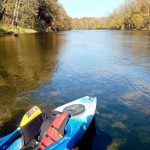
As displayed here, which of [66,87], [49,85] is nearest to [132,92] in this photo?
[66,87]

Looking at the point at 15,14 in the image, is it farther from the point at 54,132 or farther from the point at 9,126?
the point at 54,132

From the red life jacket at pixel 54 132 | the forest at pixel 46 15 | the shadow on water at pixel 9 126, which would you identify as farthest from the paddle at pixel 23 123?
the forest at pixel 46 15

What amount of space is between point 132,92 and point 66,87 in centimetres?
352

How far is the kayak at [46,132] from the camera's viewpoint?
270 inches

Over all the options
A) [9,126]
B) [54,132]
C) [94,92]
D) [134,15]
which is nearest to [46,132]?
[54,132]

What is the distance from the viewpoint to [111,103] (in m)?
11.3

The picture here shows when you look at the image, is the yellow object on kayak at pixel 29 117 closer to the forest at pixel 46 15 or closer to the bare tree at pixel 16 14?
the forest at pixel 46 15

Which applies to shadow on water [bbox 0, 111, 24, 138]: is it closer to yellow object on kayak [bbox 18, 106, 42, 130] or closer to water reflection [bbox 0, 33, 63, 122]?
water reflection [bbox 0, 33, 63, 122]

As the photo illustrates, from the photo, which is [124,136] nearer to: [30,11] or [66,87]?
[66,87]

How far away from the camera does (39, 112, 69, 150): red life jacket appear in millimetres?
6809

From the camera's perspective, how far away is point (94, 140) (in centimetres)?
828

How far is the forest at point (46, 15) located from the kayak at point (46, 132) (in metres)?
42.8

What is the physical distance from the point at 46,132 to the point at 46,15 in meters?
72.1

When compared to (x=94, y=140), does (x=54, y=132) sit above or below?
above
